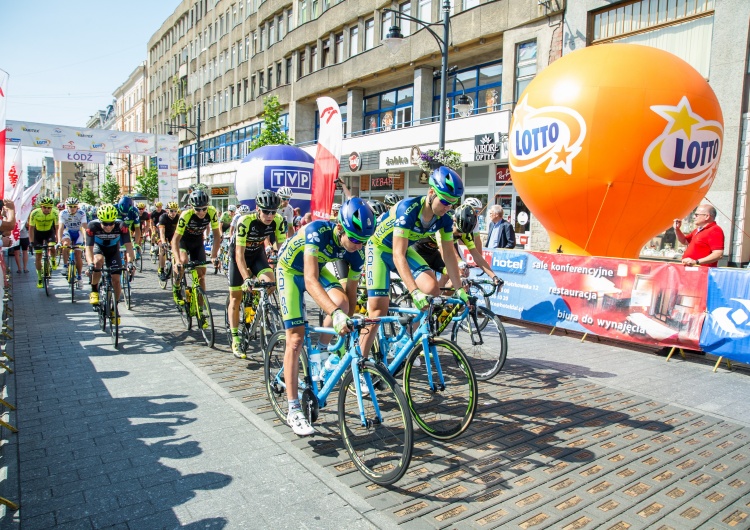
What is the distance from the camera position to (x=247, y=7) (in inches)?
1804

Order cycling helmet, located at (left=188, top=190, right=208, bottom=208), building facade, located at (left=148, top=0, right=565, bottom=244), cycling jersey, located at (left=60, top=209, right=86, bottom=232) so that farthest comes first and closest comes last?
building facade, located at (left=148, top=0, right=565, bottom=244) → cycling jersey, located at (left=60, top=209, right=86, bottom=232) → cycling helmet, located at (left=188, top=190, right=208, bottom=208)

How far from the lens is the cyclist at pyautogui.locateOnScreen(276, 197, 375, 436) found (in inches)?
163

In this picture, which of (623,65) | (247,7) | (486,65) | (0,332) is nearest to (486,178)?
(486,65)

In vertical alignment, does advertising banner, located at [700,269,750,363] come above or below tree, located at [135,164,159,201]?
below

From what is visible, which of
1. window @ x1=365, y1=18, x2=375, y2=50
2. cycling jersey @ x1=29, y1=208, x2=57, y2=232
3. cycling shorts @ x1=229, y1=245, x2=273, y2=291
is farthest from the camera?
window @ x1=365, y1=18, x2=375, y2=50

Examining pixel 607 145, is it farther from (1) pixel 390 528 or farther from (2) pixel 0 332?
(2) pixel 0 332

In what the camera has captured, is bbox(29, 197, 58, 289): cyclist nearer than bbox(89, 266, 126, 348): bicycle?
No

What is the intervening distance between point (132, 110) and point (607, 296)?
96.3m

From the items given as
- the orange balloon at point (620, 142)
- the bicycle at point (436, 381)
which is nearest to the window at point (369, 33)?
the orange balloon at point (620, 142)

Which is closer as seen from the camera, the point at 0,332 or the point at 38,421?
the point at 38,421

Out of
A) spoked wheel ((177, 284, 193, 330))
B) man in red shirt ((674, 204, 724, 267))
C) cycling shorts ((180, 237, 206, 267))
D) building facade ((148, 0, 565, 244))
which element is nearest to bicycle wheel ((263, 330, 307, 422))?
cycling shorts ((180, 237, 206, 267))

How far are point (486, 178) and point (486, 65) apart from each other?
491cm

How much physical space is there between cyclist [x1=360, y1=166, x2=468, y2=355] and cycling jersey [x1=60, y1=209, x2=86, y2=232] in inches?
388

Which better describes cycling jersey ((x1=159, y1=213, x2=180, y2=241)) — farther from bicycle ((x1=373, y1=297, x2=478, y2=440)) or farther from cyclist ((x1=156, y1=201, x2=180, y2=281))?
bicycle ((x1=373, y1=297, x2=478, y2=440))
